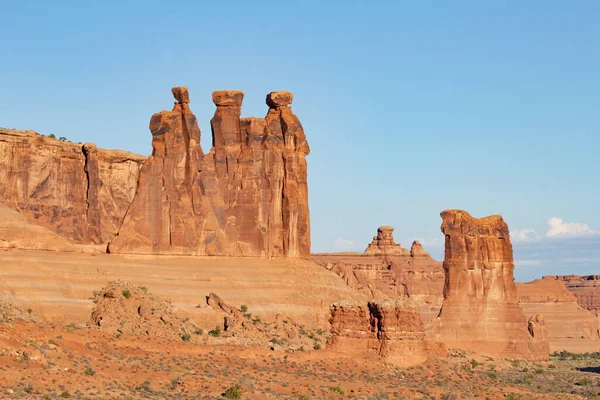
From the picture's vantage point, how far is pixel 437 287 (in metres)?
158

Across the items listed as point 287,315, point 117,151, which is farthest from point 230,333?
point 117,151

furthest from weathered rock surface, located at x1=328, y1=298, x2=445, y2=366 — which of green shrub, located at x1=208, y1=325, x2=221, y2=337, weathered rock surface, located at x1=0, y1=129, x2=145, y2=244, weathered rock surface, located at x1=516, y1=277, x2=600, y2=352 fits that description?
weathered rock surface, located at x1=516, y1=277, x2=600, y2=352

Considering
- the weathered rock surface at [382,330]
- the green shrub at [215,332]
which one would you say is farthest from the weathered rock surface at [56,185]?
the weathered rock surface at [382,330]

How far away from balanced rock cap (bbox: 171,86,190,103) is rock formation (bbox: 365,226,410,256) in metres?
81.1

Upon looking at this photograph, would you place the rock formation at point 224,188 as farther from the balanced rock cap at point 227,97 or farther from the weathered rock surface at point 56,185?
the weathered rock surface at point 56,185

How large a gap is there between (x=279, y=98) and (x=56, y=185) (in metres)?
24.7

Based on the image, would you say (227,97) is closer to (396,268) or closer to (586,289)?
(396,268)

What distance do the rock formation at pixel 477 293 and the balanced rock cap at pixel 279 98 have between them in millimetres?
14405

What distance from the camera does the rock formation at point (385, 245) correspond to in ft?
563

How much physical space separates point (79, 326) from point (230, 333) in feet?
39.0

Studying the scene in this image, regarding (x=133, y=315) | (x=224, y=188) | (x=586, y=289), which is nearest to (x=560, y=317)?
(x=586, y=289)

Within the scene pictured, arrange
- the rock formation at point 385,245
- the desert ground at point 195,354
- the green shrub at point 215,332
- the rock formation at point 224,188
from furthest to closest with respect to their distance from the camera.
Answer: the rock formation at point 385,245
the rock formation at point 224,188
the green shrub at point 215,332
the desert ground at point 195,354

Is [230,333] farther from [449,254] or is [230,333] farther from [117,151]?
[117,151]

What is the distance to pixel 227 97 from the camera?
96000 millimetres
